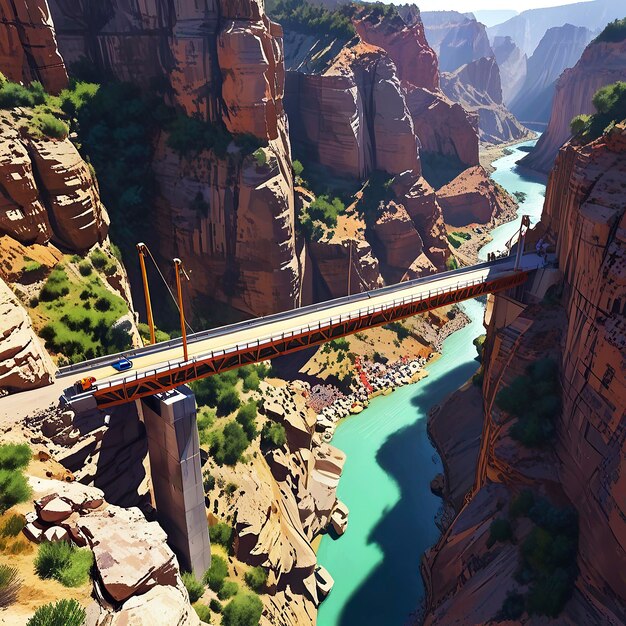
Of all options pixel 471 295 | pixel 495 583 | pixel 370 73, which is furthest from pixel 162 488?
pixel 370 73

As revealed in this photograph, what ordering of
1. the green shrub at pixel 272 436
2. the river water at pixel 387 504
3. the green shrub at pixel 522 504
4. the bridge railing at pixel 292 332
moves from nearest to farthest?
Result: the green shrub at pixel 522 504, the bridge railing at pixel 292 332, the river water at pixel 387 504, the green shrub at pixel 272 436

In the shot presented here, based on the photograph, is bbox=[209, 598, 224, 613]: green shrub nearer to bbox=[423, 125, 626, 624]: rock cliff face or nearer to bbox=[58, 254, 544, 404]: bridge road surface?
bbox=[423, 125, 626, 624]: rock cliff face

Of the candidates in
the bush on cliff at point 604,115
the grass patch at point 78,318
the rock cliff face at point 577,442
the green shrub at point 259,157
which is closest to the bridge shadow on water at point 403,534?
the rock cliff face at point 577,442

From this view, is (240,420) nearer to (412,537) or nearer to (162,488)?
(162,488)

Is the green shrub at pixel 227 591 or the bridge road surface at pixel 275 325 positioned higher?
the bridge road surface at pixel 275 325

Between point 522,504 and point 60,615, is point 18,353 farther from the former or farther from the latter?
point 522,504

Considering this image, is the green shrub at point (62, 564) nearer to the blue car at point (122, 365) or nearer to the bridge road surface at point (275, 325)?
the bridge road surface at point (275, 325)

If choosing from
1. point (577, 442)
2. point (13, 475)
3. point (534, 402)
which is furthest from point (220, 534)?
point (577, 442)
